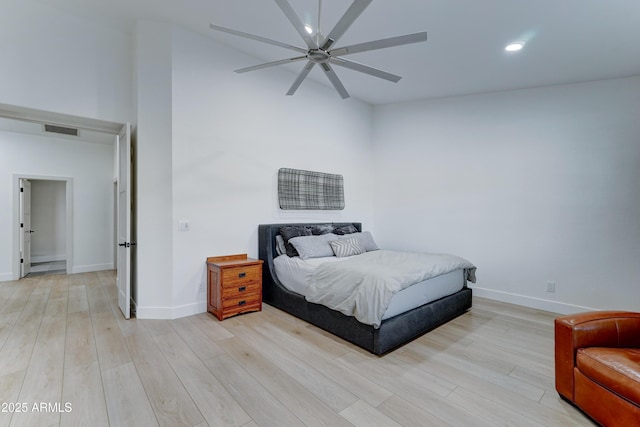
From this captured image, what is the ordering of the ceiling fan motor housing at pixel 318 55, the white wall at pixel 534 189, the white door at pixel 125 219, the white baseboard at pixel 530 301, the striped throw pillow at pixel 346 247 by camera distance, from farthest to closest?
the striped throw pillow at pixel 346 247
the white baseboard at pixel 530 301
the white wall at pixel 534 189
the white door at pixel 125 219
the ceiling fan motor housing at pixel 318 55

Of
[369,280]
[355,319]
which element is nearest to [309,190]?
[369,280]

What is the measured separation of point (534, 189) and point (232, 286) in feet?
14.0

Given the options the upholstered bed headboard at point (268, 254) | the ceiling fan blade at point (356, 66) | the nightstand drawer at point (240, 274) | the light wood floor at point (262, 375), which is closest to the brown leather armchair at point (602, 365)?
the light wood floor at point (262, 375)

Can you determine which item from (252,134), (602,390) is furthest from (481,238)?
(252,134)

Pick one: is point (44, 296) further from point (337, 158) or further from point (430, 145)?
point (430, 145)

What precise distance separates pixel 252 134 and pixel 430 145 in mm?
3010

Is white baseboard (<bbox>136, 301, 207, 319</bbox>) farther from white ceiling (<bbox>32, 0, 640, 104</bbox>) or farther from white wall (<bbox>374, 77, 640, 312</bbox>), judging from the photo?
white wall (<bbox>374, 77, 640, 312</bbox>)

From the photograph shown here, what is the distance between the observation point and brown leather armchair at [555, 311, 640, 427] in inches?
61.3

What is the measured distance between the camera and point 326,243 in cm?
406

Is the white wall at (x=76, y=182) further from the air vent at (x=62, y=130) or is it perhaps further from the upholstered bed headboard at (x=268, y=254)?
the upholstered bed headboard at (x=268, y=254)

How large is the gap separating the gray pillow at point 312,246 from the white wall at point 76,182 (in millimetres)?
5265

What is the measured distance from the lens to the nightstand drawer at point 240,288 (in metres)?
3.37

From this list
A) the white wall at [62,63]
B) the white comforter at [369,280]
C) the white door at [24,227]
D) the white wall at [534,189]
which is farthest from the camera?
the white door at [24,227]

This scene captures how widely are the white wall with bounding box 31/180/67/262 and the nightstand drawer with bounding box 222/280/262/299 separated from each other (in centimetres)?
677
